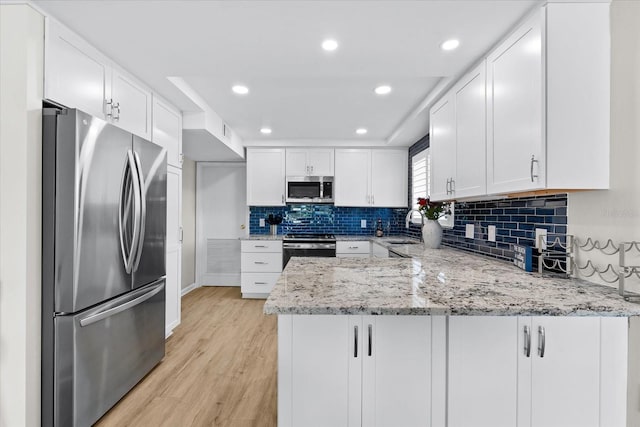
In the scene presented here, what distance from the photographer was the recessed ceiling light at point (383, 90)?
2.74m

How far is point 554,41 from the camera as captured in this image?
4.83 feet

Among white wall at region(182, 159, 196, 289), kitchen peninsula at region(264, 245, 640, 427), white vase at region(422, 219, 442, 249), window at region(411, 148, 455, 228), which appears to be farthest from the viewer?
white wall at region(182, 159, 196, 289)

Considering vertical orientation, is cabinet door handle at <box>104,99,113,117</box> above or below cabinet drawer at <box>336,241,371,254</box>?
above

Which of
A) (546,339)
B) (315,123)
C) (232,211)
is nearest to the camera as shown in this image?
(546,339)

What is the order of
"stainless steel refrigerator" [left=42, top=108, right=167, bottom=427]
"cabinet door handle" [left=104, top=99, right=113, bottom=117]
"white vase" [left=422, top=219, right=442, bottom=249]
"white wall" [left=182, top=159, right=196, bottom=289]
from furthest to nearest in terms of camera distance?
"white wall" [left=182, top=159, right=196, bottom=289], "white vase" [left=422, top=219, right=442, bottom=249], "cabinet door handle" [left=104, top=99, right=113, bottom=117], "stainless steel refrigerator" [left=42, top=108, right=167, bottom=427]

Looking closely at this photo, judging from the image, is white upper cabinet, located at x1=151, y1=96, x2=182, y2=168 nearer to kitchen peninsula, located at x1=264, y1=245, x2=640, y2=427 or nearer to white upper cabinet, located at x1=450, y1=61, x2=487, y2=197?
kitchen peninsula, located at x1=264, y1=245, x2=640, y2=427

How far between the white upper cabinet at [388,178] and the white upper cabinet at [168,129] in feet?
8.91

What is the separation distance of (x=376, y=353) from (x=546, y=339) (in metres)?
0.65

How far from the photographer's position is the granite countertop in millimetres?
1109

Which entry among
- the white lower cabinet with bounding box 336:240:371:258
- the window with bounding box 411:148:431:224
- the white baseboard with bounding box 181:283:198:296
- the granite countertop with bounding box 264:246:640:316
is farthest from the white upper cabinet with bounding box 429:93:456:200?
the white baseboard with bounding box 181:283:198:296

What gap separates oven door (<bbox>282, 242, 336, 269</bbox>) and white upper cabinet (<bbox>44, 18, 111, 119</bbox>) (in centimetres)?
276

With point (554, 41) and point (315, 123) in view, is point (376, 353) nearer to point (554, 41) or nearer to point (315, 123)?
point (554, 41)

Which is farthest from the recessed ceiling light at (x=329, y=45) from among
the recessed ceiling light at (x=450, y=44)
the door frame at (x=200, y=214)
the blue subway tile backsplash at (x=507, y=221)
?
the door frame at (x=200, y=214)

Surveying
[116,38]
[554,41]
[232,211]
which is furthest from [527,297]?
[232,211]
